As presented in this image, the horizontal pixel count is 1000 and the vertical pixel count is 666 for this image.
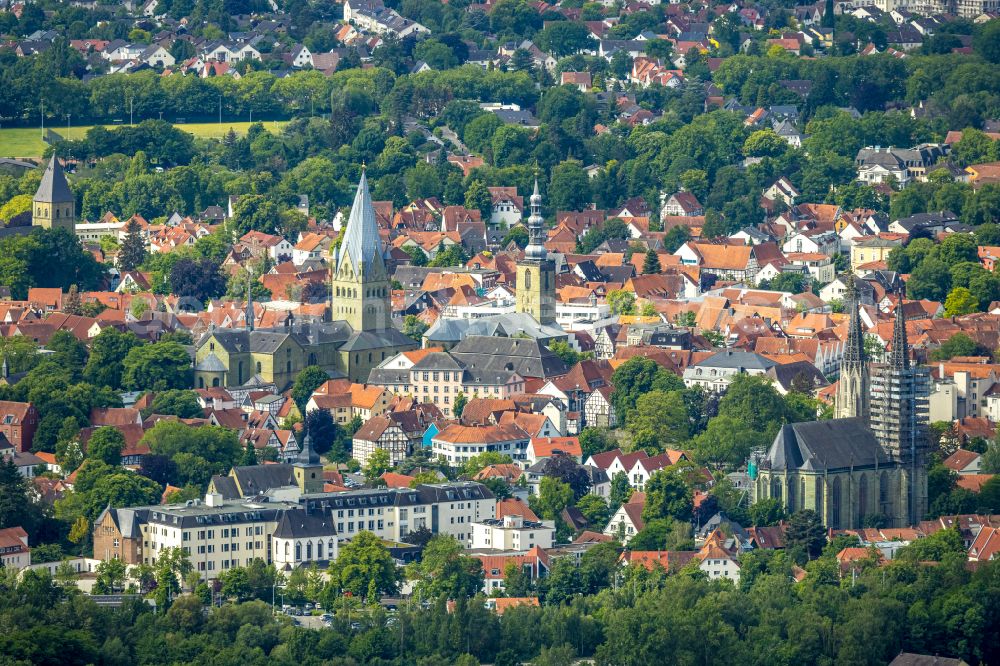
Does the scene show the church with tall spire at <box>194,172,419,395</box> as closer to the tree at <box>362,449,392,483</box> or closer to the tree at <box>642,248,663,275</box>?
the tree at <box>362,449,392,483</box>

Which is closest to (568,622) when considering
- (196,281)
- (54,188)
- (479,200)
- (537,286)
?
(537,286)

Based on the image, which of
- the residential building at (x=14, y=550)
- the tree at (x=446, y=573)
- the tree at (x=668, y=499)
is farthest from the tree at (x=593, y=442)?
the residential building at (x=14, y=550)

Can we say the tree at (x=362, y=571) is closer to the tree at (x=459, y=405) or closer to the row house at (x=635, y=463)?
the row house at (x=635, y=463)

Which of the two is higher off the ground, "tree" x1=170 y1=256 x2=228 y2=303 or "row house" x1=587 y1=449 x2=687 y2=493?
"tree" x1=170 y1=256 x2=228 y2=303

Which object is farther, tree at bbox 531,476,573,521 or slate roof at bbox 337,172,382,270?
slate roof at bbox 337,172,382,270

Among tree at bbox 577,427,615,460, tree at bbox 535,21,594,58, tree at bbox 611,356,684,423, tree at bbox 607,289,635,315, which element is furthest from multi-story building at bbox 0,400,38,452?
tree at bbox 535,21,594,58

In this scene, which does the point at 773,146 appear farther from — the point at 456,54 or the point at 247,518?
the point at 247,518

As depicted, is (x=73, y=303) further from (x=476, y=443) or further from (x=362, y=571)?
(x=362, y=571)
